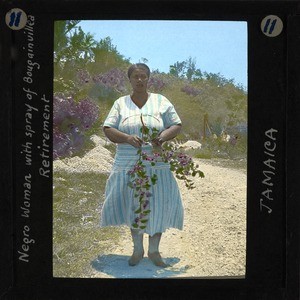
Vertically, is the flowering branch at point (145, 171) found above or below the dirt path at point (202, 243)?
above

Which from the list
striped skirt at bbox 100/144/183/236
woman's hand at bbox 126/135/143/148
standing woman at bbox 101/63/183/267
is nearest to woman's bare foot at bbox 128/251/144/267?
standing woman at bbox 101/63/183/267

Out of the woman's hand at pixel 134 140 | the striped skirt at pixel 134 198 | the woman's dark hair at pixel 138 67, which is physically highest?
the woman's dark hair at pixel 138 67

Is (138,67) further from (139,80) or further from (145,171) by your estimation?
(145,171)

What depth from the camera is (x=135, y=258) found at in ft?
12.4

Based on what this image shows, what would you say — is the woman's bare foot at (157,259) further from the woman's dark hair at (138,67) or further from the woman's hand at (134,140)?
the woman's dark hair at (138,67)

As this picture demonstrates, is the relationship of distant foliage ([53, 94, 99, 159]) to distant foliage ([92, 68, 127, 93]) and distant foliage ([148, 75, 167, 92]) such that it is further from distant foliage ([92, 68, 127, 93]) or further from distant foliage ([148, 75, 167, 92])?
distant foliage ([148, 75, 167, 92])

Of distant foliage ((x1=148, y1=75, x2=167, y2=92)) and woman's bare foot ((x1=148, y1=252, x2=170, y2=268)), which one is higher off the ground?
distant foliage ((x1=148, y1=75, x2=167, y2=92))

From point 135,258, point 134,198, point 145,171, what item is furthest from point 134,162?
point 135,258

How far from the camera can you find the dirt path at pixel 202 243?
3762 mm

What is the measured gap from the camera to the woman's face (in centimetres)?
374

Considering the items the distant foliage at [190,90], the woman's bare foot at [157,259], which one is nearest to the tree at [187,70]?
the distant foliage at [190,90]

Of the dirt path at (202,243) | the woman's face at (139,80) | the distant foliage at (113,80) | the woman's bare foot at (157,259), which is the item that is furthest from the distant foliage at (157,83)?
the woman's bare foot at (157,259)

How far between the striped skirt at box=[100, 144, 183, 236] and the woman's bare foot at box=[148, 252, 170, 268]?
4.4 inches
